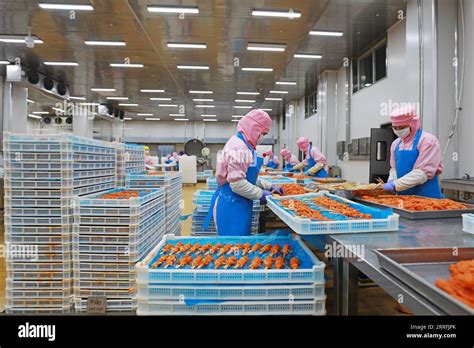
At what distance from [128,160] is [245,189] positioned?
2595 mm

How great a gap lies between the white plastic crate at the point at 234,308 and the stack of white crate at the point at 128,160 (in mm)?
2745

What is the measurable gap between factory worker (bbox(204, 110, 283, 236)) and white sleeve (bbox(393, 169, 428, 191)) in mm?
1069

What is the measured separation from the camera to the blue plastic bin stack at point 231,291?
1337 mm

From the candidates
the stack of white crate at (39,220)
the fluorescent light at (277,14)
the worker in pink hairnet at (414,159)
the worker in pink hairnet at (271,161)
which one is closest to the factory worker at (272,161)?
the worker in pink hairnet at (271,161)

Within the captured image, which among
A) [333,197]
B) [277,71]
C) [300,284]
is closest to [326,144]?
[277,71]

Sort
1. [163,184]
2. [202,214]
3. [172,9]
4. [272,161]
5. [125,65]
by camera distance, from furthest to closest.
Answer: [272,161], [125,65], [172,9], [163,184], [202,214]

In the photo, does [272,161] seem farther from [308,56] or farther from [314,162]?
[308,56]

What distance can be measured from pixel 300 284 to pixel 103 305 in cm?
183

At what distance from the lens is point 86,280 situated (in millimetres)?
2527

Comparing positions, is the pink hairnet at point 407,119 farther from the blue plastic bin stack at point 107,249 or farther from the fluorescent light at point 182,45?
the fluorescent light at point 182,45

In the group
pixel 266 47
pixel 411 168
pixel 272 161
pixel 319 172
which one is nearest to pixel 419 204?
pixel 411 168

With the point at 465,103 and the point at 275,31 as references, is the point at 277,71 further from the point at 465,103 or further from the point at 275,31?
the point at 465,103

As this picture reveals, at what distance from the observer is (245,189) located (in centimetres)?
240

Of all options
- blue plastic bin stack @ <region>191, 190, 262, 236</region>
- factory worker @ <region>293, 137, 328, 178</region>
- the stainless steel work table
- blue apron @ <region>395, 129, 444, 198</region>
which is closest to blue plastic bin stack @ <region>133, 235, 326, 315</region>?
the stainless steel work table
